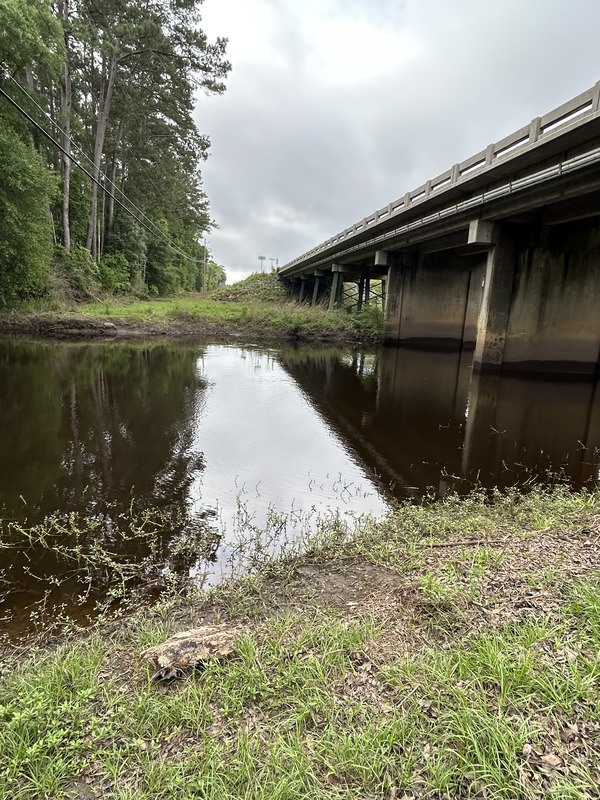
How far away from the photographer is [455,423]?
10266 mm

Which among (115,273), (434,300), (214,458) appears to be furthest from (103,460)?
(115,273)

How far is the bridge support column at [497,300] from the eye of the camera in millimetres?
17625

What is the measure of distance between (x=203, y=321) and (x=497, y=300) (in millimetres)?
19655

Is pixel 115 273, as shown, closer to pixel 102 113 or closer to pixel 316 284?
pixel 102 113

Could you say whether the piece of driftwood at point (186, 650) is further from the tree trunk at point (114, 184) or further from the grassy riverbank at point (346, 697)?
the tree trunk at point (114, 184)

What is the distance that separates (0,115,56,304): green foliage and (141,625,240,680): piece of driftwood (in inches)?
871

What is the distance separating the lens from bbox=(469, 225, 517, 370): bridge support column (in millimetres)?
17625

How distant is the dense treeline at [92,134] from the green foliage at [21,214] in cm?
5

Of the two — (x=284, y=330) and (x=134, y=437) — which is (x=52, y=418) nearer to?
(x=134, y=437)

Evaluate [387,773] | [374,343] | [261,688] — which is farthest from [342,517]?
[374,343]

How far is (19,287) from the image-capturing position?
20656mm

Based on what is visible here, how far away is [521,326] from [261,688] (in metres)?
19.3

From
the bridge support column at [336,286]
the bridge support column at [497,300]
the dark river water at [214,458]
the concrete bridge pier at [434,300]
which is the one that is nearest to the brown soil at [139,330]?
the concrete bridge pier at [434,300]

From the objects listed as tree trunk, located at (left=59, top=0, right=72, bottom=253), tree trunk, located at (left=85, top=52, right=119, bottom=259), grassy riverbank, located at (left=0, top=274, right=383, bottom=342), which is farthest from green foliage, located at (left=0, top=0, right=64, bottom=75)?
grassy riverbank, located at (left=0, top=274, right=383, bottom=342)
